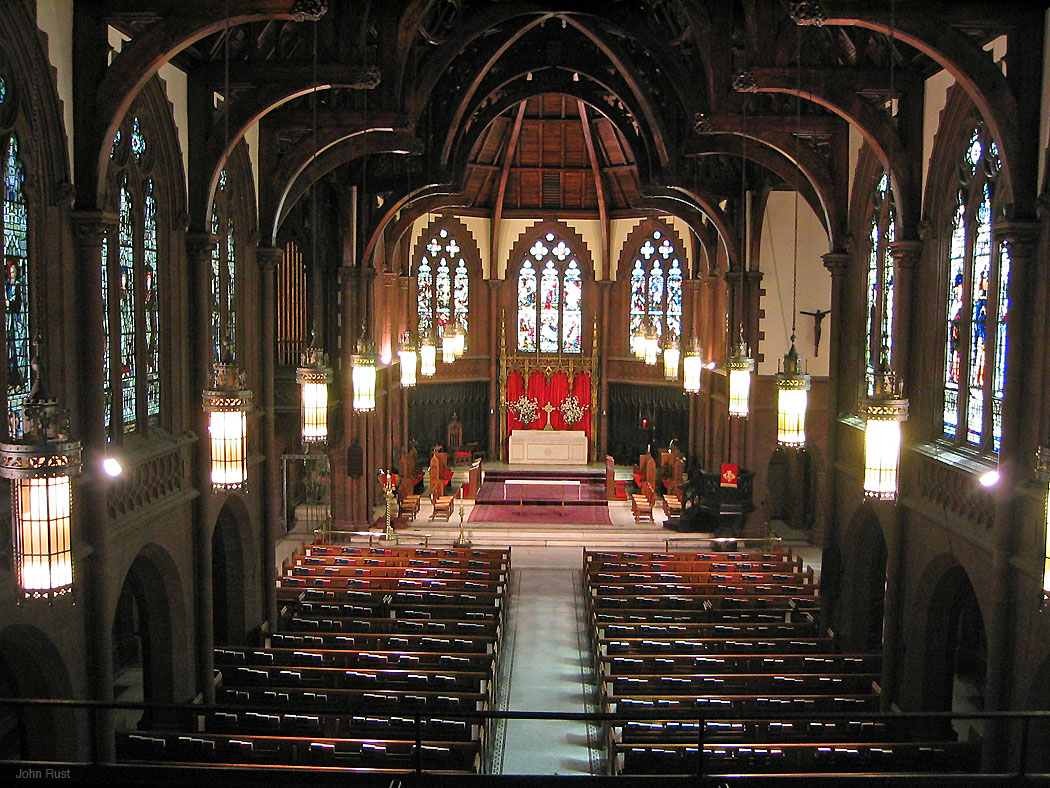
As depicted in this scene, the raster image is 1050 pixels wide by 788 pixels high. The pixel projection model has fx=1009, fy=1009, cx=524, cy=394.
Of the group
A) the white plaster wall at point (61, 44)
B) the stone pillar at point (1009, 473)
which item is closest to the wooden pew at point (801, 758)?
the stone pillar at point (1009, 473)

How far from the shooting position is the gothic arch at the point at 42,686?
9.63m

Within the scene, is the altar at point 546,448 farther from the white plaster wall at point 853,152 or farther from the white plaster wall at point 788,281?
the white plaster wall at point 853,152

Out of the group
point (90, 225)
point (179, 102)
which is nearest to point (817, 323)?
point (179, 102)

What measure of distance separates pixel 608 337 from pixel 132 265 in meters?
24.4

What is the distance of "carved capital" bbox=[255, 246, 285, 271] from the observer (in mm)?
16344

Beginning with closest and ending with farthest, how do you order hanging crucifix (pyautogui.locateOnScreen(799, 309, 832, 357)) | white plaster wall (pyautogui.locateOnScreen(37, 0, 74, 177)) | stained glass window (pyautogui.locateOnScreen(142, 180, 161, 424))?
white plaster wall (pyautogui.locateOnScreen(37, 0, 74, 177))
stained glass window (pyautogui.locateOnScreen(142, 180, 161, 424))
hanging crucifix (pyautogui.locateOnScreen(799, 309, 832, 357))

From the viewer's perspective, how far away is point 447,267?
34.9 metres

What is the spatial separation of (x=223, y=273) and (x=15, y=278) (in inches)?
239

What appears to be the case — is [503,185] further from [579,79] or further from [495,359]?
[579,79]

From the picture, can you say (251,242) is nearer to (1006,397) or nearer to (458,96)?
(458,96)

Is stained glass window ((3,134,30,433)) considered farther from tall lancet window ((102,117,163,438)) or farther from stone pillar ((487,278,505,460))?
stone pillar ((487,278,505,460))

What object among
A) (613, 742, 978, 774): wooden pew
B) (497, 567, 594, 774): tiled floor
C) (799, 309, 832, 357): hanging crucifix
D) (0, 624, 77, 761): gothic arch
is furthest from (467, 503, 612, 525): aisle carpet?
(0, 624, 77, 761): gothic arch

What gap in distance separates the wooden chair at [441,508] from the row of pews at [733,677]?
776 cm

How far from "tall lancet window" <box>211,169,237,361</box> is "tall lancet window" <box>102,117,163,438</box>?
1641 millimetres
